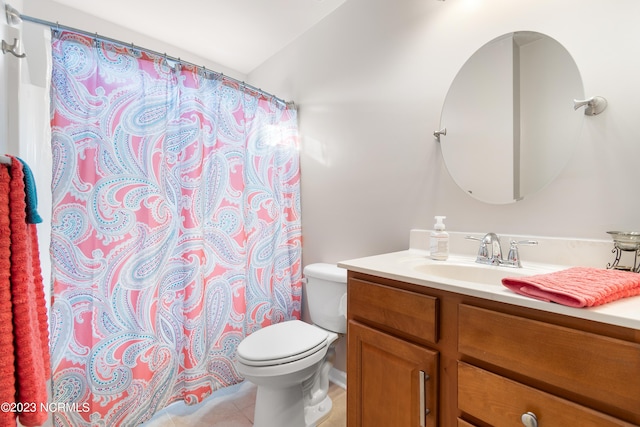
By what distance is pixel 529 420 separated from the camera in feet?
1.96

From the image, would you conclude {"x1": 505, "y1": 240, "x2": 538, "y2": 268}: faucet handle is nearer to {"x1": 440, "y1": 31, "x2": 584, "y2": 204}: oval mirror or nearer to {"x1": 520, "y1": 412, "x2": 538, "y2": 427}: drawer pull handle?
{"x1": 440, "y1": 31, "x2": 584, "y2": 204}: oval mirror

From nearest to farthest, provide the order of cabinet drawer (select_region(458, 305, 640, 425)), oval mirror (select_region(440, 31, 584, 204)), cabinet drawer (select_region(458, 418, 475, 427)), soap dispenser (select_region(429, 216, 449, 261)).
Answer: cabinet drawer (select_region(458, 305, 640, 425)) < cabinet drawer (select_region(458, 418, 475, 427)) < oval mirror (select_region(440, 31, 584, 204)) < soap dispenser (select_region(429, 216, 449, 261))

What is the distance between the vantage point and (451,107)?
1.23m

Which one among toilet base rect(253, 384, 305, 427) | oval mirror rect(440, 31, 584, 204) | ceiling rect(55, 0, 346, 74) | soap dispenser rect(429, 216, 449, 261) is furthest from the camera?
ceiling rect(55, 0, 346, 74)

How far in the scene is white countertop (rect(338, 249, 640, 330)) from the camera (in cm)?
53

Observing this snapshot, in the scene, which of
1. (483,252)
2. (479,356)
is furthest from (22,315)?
(483,252)

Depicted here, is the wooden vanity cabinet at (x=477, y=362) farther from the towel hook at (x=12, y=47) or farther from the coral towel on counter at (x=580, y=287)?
the towel hook at (x=12, y=47)

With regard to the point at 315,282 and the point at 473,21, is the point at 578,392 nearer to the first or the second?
the point at 315,282

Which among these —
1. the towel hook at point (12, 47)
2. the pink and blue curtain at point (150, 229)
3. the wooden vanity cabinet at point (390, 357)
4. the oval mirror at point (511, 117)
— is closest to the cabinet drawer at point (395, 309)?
the wooden vanity cabinet at point (390, 357)

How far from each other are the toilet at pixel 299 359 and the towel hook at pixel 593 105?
1.19 metres

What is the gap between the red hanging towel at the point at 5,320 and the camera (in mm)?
546

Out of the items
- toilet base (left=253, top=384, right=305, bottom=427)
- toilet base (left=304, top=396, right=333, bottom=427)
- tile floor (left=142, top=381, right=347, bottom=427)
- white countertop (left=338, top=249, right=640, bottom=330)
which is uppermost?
white countertop (left=338, top=249, right=640, bottom=330)

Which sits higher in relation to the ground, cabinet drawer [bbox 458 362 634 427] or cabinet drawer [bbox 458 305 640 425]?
cabinet drawer [bbox 458 305 640 425]

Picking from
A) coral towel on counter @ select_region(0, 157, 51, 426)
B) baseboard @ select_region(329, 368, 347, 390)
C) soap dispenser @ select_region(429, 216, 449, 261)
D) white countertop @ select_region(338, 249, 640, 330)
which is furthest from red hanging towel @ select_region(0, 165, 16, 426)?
baseboard @ select_region(329, 368, 347, 390)
